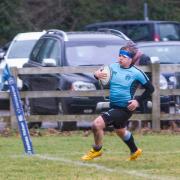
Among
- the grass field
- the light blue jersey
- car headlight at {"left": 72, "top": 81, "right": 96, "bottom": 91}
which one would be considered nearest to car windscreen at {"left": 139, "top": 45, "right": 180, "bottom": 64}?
car headlight at {"left": 72, "top": 81, "right": 96, "bottom": 91}

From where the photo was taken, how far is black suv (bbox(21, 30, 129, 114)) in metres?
16.5

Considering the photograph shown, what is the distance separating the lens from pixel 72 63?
17.1m

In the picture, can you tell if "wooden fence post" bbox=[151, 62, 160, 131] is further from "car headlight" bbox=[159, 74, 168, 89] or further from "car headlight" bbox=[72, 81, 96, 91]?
"car headlight" bbox=[72, 81, 96, 91]

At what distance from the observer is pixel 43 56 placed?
60.0 feet

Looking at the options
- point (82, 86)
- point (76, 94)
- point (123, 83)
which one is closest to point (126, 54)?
point (123, 83)

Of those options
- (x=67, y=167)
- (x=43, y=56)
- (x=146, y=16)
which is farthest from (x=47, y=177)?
(x=146, y=16)

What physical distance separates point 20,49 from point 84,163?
1314cm

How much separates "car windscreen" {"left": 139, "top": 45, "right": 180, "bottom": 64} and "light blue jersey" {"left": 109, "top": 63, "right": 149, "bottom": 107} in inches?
290

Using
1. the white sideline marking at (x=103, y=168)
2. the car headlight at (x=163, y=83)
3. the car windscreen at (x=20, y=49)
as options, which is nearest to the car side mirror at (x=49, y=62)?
the car headlight at (x=163, y=83)

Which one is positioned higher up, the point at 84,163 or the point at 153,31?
the point at 84,163

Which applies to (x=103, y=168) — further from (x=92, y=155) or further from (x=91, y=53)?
(x=91, y=53)

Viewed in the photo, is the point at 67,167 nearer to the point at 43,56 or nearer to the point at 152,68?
the point at 152,68

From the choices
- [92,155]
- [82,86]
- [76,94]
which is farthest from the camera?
[82,86]

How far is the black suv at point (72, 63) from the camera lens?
1653 cm
